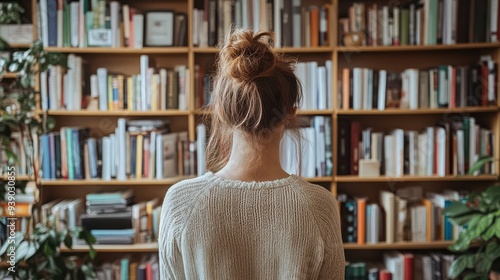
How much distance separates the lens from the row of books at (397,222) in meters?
3.19

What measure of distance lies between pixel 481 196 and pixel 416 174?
42 centimetres

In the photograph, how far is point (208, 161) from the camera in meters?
1.54

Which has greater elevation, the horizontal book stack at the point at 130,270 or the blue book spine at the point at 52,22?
the blue book spine at the point at 52,22

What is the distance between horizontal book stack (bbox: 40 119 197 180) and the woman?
79.9 inches

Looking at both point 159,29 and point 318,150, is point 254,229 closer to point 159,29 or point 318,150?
point 318,150

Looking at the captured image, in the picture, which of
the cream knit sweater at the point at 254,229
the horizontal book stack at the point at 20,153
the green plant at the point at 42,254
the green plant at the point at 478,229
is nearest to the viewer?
the cream knit sweater at the point at 254,229

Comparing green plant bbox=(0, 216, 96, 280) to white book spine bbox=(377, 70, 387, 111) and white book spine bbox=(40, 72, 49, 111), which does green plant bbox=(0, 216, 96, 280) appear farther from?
white book spine bbox=(377, 70, 387, 111)

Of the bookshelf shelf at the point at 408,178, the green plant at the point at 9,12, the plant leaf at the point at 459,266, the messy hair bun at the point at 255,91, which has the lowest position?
the plant leaf at the point at 459,266

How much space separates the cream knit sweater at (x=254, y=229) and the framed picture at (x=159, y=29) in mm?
2176

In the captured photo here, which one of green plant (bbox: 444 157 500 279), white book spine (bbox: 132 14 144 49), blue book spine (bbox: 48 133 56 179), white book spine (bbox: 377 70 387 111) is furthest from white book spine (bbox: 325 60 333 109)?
blue book spine (bbox: 48 133 56 179)

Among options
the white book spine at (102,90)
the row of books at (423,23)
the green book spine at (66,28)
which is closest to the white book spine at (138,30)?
the white book spine at (102,90)

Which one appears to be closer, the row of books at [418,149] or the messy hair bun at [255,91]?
the messy hair bun at [255,91]

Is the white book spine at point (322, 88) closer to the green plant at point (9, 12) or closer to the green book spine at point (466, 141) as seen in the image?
the green book spine at point (466, 141)

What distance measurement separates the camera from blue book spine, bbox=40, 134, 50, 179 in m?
3.15
